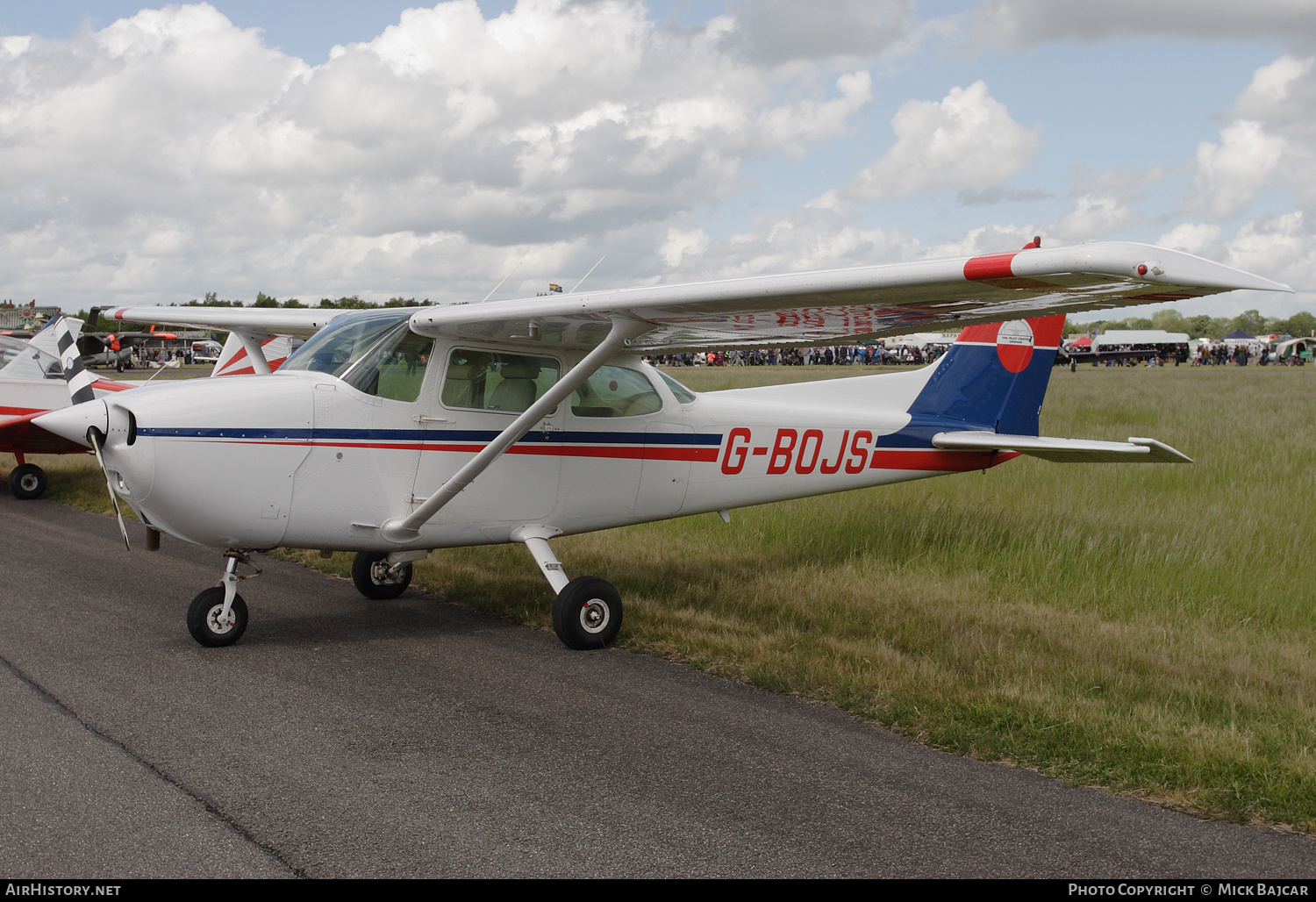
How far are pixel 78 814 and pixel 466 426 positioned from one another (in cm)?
325

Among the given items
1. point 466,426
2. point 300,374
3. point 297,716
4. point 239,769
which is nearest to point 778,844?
point 239,769

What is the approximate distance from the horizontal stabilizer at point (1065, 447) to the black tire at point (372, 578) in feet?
15.0

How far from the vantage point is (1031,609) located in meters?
6.72

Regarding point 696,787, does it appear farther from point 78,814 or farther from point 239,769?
point 78,814

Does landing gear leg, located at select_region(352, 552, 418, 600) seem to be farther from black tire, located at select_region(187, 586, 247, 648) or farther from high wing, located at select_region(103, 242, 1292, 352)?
high wing, located at select_region(103, 242, 1292, 352)

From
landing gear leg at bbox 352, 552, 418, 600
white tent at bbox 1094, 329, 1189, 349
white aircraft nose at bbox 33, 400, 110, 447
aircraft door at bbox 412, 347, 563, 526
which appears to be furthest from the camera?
white tent at bbox 1094, 329, 1189, 349

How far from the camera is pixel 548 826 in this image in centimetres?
355

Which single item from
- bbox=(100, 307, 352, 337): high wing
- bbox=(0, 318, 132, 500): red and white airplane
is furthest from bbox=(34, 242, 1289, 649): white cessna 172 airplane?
bbox=(0, 318, 132, 500): red and white airplane

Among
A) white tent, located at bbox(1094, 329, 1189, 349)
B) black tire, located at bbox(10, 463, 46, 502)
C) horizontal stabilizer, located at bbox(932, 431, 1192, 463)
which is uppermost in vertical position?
white tent, located at bbox(1094, 329, 1189, 349)

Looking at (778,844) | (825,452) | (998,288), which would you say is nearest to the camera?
(778,844)

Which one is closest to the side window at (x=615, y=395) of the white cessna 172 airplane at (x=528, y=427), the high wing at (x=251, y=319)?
the white cessna 172 airplane at (x=528, y=427)

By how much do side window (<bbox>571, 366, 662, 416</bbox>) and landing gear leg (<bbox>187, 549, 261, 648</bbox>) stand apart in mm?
2343

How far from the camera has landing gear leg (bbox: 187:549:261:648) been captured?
5.88 meters

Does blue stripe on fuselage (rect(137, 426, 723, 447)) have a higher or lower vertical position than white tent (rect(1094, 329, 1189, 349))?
lower
